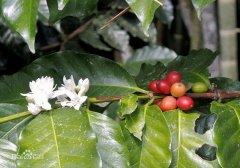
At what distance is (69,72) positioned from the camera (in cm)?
105

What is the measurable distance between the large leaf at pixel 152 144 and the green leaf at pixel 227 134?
87mm

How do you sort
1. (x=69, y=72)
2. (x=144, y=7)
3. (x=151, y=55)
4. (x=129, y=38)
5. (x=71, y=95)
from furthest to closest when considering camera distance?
1. (x=129, y=38)
2. (x=151, y=55)
3. (x=69, y=72)
4. (x=71, y=95)
5. (x=144, y=7)

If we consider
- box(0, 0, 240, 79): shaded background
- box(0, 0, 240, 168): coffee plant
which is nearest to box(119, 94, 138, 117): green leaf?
box(0, 0, 240, 168): coffee plant

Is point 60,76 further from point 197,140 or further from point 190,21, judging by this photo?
point 190,21

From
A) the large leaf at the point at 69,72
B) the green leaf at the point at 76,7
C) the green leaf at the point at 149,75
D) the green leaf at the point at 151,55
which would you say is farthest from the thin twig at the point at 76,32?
the green leaf at the point at 76,7

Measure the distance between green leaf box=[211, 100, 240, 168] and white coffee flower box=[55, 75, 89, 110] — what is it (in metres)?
0.24

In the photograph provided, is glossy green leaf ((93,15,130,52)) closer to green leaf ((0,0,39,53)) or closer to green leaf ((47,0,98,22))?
green leaf ((47,0,98,22))

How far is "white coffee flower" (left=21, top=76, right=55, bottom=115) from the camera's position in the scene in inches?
32.7

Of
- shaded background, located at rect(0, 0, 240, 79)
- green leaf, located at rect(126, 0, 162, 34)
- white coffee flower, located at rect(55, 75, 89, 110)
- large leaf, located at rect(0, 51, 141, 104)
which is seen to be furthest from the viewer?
shaded background, located at rect(0, 0, 240, 79)

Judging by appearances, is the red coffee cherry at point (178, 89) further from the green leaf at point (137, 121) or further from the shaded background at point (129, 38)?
the shaded background at point (129, 38)

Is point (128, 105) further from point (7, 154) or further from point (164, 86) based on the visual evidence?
point (7, 154)

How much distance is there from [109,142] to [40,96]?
15 cm

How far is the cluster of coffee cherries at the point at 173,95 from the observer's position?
0.89m

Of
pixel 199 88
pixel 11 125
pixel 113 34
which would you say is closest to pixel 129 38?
pixel 113 34
